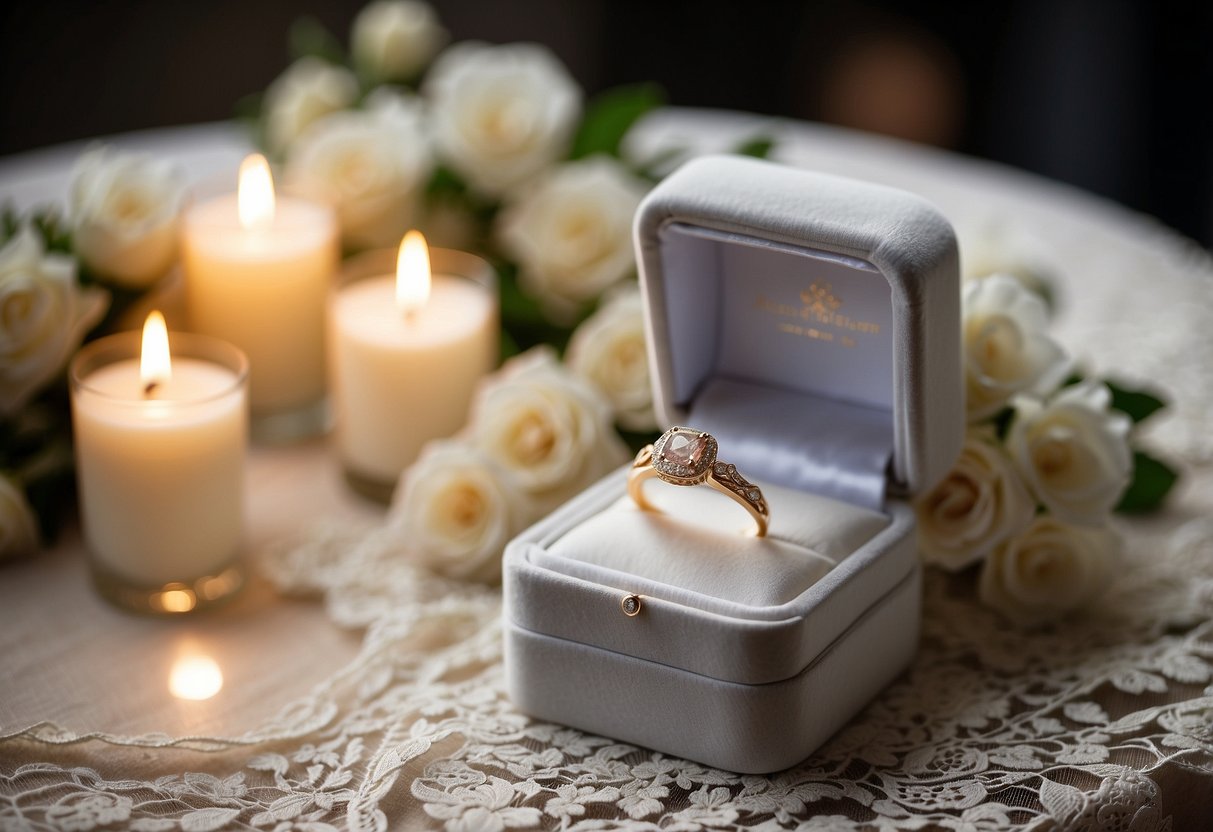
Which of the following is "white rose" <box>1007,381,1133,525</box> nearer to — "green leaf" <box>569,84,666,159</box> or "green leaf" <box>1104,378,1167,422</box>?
"green leaf" <box>1104,378,1167,422</box>

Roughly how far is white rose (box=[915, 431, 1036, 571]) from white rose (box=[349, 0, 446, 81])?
0.95 m

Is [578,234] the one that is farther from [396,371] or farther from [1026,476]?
[1026,476]

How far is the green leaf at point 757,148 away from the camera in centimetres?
156

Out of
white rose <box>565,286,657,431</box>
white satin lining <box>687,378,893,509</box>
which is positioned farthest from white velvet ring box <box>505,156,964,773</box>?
white rose <box>565,286,657,431</box>

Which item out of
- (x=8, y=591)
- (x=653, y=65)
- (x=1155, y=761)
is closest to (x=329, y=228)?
(x=8, y=591)

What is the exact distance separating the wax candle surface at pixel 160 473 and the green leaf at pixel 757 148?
633 mm

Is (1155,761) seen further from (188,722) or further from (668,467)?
(188,722)

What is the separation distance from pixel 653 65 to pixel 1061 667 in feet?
8.33

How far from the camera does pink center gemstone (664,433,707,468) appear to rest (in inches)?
42.1

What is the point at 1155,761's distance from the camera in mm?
1058

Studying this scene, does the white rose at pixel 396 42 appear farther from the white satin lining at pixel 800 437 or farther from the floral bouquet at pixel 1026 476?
the floral bouquet at pixel 1026 476

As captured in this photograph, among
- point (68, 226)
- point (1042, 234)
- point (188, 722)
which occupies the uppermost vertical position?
point (68, 226)

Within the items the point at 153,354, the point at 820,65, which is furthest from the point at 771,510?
the point at 820,65

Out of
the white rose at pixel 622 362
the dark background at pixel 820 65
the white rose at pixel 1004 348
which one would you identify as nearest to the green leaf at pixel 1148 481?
the white rose at pixel 1004 348
